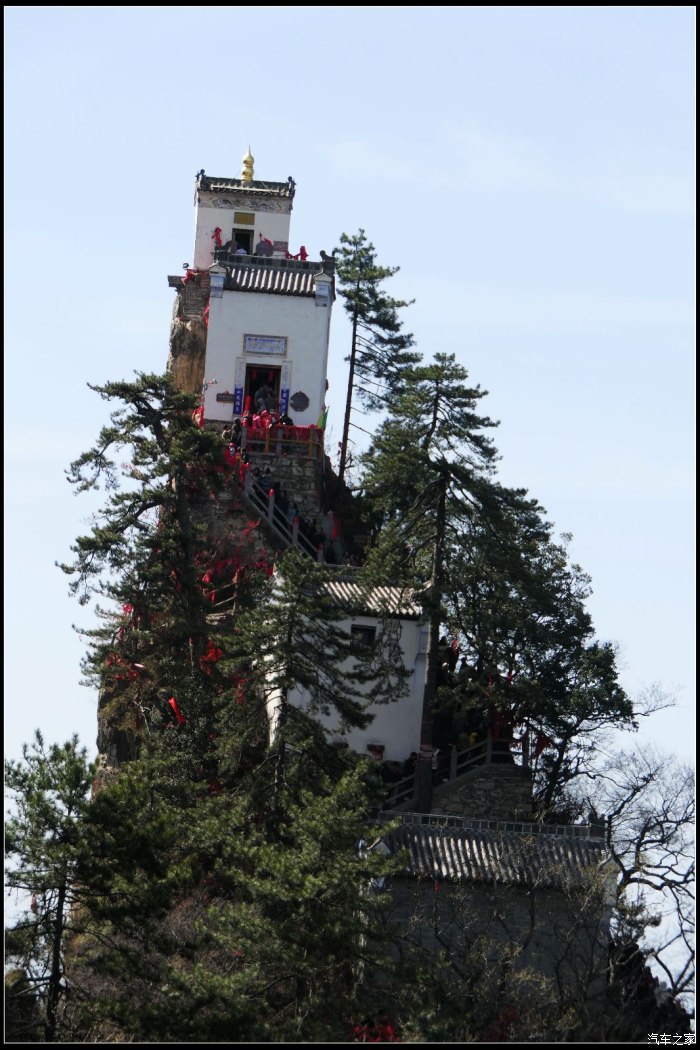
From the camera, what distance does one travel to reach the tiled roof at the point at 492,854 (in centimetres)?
3878

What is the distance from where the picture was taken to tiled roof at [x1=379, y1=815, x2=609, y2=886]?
3878 cm

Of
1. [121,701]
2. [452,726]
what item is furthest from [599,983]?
[121,701]

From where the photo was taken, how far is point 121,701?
1827 inches

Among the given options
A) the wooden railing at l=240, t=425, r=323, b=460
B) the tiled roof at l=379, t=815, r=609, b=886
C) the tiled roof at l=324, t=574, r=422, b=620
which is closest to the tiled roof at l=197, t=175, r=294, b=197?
the wooden railing at l=240, t=425, r=323, b=460

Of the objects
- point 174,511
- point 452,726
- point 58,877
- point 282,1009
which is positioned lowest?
point 282,1009

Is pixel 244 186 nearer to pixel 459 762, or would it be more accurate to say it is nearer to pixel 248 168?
pixel 248 168

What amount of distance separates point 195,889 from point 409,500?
407 inches

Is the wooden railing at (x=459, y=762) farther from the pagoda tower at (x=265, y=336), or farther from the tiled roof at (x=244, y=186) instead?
the tiled roof at (x=244, y=186)

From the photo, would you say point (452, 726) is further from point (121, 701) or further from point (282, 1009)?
point (282, 1009)

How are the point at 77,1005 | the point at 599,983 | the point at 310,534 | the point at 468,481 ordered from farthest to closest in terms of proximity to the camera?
the point at 310,534, the point at 468,481, the point at 599,983, the point at 77,1005

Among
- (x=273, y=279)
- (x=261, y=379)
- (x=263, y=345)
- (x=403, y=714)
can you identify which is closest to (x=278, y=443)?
(x=261, y=379)

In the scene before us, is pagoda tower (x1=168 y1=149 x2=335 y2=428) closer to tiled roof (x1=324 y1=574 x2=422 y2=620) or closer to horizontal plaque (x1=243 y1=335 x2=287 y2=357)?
horizontal plaque (x1=243 y1=335 x2=287 y2=357)

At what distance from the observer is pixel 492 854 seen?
39.4 meters

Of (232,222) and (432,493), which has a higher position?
(232,222)
